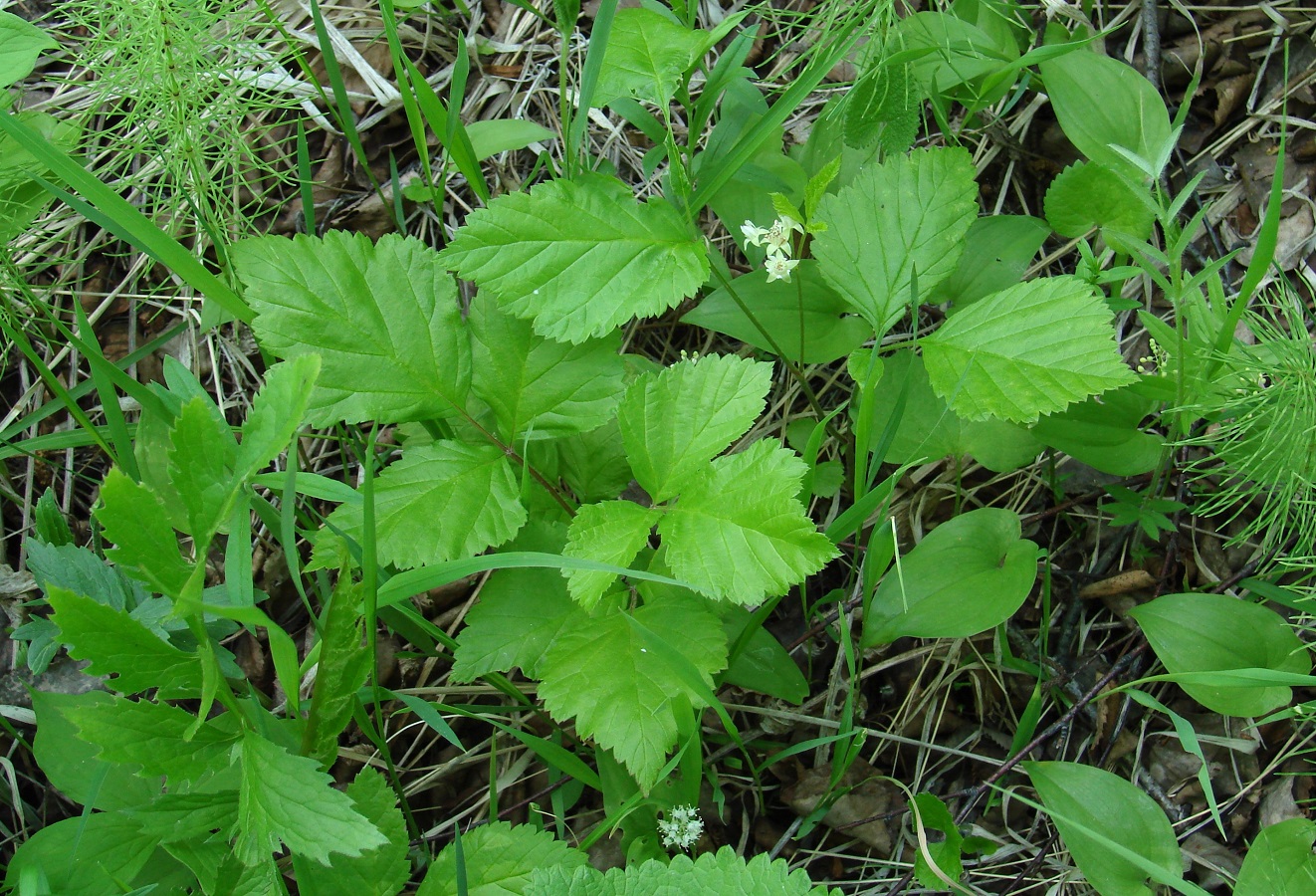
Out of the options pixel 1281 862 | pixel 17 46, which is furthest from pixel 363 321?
pixel 1281 862

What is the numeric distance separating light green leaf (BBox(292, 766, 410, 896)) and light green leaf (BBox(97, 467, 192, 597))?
0.45m

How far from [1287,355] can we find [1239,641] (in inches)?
19.3

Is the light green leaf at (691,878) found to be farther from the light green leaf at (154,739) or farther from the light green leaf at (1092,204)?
the light green leaf at (1092,204)

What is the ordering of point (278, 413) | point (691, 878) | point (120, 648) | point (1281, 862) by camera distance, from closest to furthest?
point (278, 413), point (120, 648), point (691, 878), point (1281, 862)

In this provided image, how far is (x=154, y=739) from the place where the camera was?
1242 mm

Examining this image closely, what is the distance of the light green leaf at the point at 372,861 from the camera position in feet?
4.61

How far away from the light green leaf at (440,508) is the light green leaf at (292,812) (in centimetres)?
32

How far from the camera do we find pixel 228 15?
6.26 ft

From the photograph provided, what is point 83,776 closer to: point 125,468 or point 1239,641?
point 125,468

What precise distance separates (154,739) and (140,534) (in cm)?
30

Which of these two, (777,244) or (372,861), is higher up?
(777,244)

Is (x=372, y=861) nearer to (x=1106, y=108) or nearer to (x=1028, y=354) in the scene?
(x=1028, y=354)

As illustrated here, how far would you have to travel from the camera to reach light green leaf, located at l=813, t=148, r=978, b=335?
1671 millimetres

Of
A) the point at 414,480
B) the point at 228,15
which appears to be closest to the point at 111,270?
the point at 228,15
